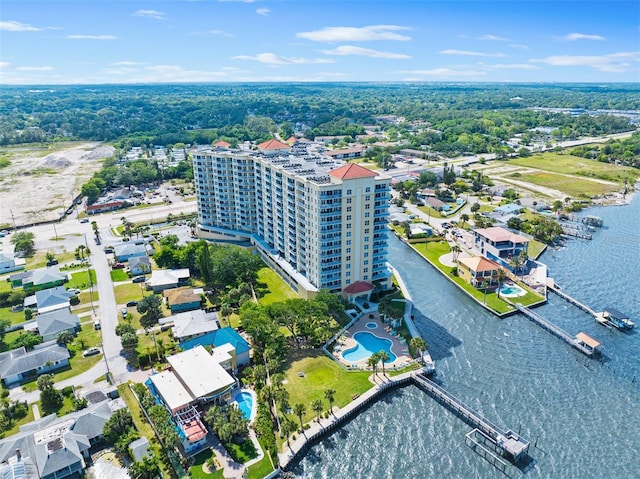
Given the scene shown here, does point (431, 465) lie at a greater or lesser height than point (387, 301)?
lesser

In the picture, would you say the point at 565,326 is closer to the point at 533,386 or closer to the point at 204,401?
the point at 533,386

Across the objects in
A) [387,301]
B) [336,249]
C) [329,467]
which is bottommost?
[329,467]

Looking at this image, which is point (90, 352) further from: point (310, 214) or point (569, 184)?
point (569, 184)

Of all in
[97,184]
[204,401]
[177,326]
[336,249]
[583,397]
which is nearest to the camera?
[204,401]

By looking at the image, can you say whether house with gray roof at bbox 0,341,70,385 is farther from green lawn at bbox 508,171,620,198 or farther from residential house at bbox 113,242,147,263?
green lawn at bbox 508,171,620,198

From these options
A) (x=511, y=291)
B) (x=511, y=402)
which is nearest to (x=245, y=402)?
(x=511, y=402)

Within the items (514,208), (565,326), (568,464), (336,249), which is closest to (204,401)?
(336,249)

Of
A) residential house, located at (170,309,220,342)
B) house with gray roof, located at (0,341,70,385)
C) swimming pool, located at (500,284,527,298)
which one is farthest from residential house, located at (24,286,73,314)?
swimming pool, located at (500,284,527,298)
